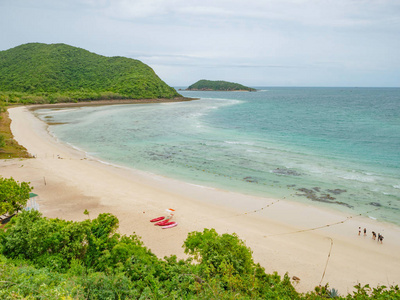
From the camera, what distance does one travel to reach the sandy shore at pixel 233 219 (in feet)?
46.6

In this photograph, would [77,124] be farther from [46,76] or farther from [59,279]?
[46,76]

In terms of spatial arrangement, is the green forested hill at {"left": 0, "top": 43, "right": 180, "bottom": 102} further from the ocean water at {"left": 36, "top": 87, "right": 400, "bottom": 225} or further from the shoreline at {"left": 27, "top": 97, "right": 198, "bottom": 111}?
the ocean water at {"left": 36, "top": 87, "right": 400, "bottom": 225}

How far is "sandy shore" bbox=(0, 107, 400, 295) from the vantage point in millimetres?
14198

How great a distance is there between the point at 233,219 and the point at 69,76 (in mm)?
141261

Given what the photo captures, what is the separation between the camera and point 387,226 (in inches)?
723

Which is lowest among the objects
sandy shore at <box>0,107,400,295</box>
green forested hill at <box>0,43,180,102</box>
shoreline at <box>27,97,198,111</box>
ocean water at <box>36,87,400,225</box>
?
sandy shore at <box>0,107,400,295</box>

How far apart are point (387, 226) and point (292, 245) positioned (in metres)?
7.49

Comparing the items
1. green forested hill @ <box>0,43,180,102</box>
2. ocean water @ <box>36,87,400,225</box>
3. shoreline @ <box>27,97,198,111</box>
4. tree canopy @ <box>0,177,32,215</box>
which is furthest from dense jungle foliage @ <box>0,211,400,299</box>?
green forested hill @ <box>0,43,180,102</box>

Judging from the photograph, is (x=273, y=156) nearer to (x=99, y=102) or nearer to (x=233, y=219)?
(x=233, y=219)

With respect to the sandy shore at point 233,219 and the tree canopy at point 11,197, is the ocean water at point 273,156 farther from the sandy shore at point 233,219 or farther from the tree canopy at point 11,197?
the tree canopy at point 11,197

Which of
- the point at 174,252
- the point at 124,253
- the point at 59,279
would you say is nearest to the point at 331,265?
the point at 174,252

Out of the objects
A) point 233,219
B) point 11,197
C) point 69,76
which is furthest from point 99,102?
point 233,219

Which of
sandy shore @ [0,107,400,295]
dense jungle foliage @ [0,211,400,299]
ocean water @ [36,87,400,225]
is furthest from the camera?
ocean water @ [36,87,400,225]

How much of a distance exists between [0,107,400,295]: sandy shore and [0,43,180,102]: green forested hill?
8480cm
